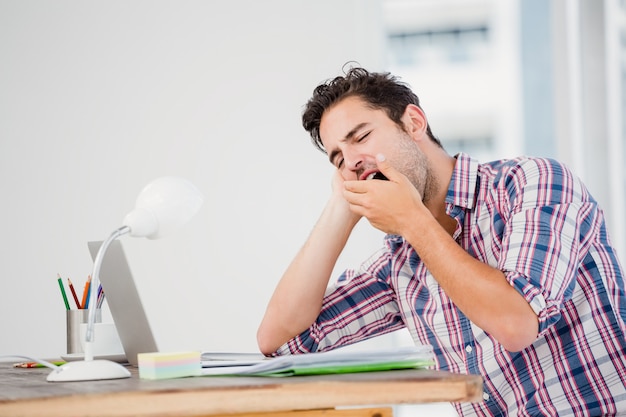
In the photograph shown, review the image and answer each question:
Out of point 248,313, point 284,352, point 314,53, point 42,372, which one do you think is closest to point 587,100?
point 314,53

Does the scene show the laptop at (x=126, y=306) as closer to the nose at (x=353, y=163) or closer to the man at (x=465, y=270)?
the man at (x=465, y=270)

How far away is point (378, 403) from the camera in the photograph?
82cm

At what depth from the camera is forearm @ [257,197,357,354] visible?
154cm

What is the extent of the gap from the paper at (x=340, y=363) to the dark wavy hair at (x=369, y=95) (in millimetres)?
820

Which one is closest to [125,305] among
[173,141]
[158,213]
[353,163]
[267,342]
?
[267,342]

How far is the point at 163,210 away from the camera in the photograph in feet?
3.60

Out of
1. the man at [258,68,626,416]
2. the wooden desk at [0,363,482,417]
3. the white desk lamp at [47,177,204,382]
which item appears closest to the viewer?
the wooden desk at [0,363,482,417]

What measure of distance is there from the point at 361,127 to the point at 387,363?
780mm

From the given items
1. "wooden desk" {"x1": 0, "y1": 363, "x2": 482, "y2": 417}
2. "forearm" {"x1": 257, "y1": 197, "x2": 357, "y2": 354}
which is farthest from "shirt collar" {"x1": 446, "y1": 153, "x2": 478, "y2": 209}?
"wooden desk" {"x1": 0, "y1": 363, "x2": 482, "y2": 417}

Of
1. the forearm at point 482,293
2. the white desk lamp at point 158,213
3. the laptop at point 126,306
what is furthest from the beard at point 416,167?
the white desk lamp at point 158,213

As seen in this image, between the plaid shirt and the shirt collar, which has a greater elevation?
the shirt collar

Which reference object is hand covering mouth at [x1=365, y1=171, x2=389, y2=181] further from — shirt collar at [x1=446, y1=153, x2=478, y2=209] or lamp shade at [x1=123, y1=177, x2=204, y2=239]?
lamp shade at [x1=123, y1=177, x2=204, y2=239]

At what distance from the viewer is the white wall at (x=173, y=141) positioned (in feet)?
8.30

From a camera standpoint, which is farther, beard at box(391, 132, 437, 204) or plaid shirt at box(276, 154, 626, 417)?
beard at box(391, 132, 437, 204)
